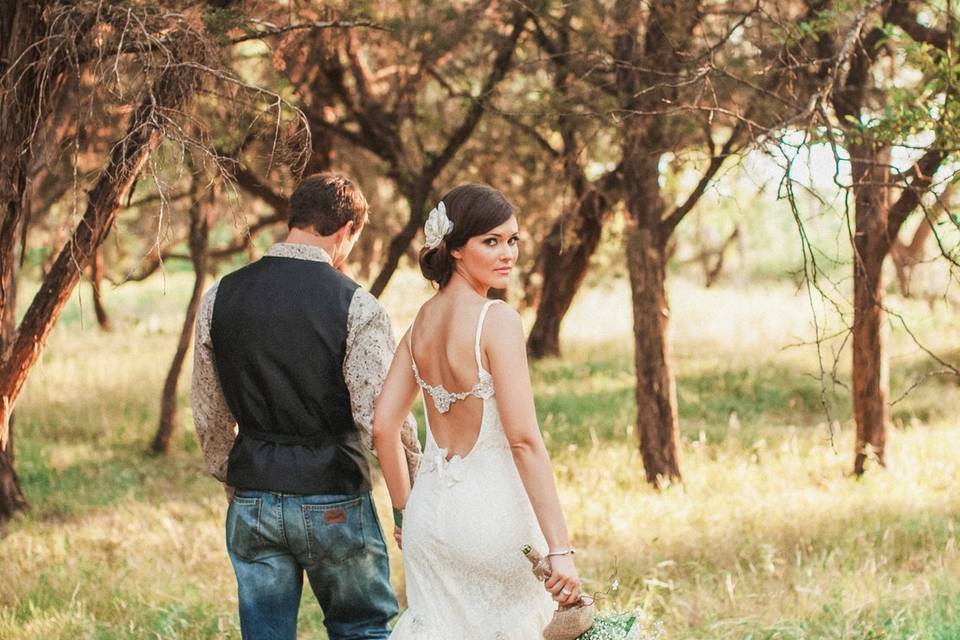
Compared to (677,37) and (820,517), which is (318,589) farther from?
(677,37)

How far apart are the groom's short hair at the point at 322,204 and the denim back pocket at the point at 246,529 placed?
3.29 ft

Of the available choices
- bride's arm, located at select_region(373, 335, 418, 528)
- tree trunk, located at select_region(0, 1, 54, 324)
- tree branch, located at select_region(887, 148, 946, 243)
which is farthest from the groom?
tree branch, located at select_region(887, 148, 946, 243)

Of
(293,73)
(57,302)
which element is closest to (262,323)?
(57,302)

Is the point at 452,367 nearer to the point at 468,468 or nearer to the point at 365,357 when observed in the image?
the point at 468,468

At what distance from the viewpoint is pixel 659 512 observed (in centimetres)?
825

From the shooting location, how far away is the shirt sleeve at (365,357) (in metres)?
4.04

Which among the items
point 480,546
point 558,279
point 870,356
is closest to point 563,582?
point 480,546

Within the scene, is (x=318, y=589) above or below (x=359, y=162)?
below

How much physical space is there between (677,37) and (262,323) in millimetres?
6188

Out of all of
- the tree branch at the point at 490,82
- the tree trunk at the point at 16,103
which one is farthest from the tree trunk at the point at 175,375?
the tree trunk at the point at 16,103

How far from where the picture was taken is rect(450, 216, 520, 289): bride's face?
371 centimetres

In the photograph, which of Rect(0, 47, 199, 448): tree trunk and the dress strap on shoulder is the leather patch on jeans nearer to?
the dress strap on shoulder

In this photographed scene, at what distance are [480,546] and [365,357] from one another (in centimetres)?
79

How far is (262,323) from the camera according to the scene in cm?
405
